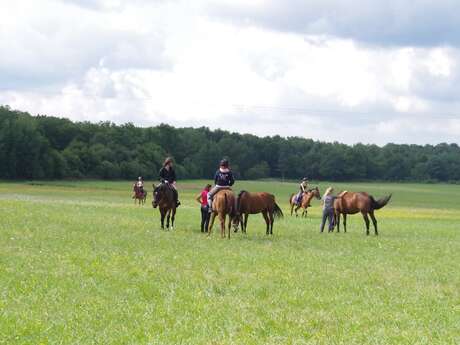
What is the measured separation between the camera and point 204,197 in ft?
84.9

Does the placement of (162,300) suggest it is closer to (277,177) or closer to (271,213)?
(271,213)

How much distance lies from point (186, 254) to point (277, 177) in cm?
14396

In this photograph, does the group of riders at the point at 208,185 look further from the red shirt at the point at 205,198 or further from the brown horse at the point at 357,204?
the brown horse at the point at 357,204

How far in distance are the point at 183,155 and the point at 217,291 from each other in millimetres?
144248

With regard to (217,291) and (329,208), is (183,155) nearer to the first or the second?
(329,208)

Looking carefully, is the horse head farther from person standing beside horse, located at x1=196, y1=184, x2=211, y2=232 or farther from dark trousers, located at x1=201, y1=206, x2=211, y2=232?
dark trousers, located at x1=201, y1=206, x2=211, y2=232

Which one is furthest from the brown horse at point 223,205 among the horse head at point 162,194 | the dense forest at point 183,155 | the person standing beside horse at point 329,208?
the dense forest at point 183,155

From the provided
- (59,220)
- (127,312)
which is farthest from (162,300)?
(59,220)

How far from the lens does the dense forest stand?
11525 centimetres

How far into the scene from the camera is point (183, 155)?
15675 centimetres

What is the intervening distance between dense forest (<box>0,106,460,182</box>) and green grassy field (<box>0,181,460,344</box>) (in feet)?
316

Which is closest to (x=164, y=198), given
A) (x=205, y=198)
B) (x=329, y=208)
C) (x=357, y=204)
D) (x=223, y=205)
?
(x=205, y=198)

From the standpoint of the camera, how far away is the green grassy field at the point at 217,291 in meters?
9.83

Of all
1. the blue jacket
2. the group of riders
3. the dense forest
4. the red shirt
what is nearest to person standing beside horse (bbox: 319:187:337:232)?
the group of riders
